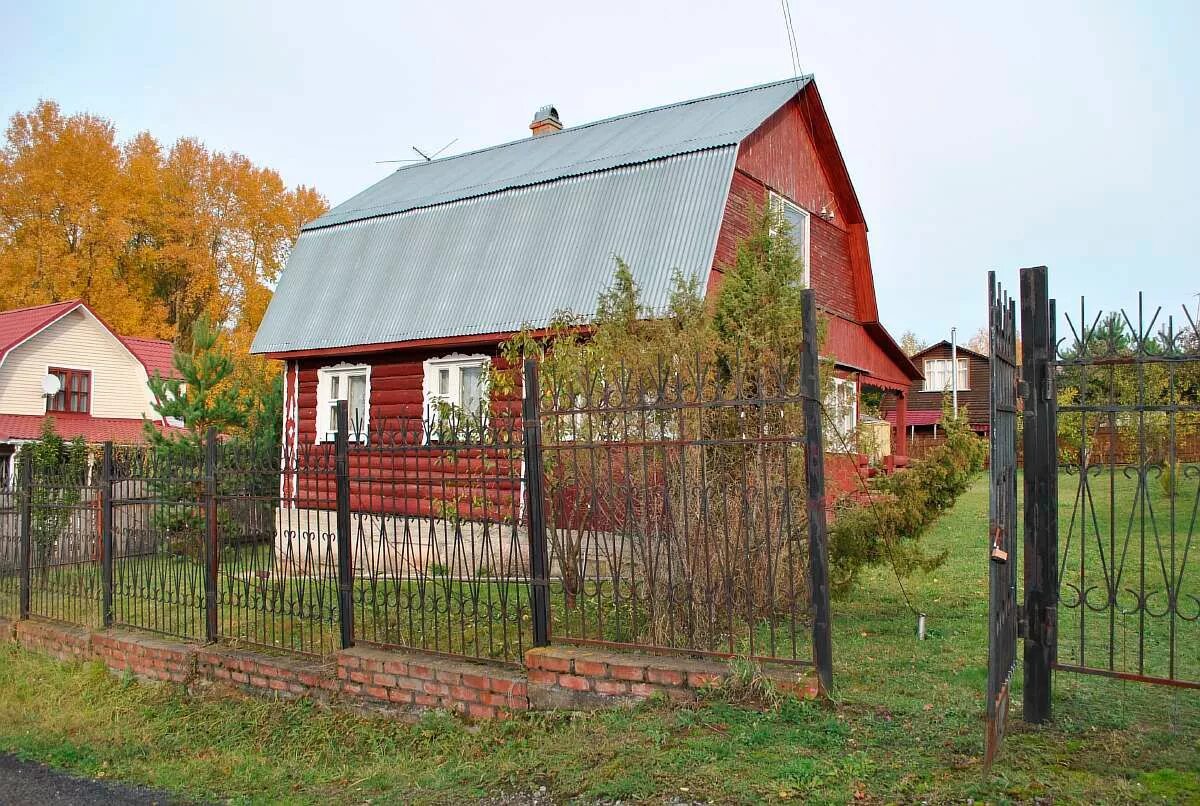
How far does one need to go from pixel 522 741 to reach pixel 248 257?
32650 millimetres

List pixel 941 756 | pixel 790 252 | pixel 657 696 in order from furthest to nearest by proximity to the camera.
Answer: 1. pixel 790 252
2. pixel 657 696
3. pixel 941 756

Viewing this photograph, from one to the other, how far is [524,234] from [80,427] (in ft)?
71.2

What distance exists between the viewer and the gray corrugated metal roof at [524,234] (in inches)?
454

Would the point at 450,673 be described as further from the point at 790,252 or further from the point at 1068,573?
the point at 1068,573

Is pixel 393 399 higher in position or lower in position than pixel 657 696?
higher

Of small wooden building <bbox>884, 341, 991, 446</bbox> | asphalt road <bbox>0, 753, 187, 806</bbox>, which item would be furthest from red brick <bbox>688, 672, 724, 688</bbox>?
small wooden building <bbox>884, 341, 991, 446</bbox>

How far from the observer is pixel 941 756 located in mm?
4027

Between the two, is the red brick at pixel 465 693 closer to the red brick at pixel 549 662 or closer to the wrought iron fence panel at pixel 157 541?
the red brick at pixel 549 662

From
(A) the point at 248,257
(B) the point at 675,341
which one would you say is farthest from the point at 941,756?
(A) the point at 248,257

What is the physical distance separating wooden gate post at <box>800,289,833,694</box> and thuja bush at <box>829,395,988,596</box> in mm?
2000

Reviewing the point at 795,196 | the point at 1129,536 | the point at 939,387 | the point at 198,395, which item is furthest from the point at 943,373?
the point at 1129,536

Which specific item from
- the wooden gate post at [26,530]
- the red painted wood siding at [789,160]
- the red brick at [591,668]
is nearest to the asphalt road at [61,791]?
the red brick at [591,668]

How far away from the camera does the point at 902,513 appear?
6.61 metres

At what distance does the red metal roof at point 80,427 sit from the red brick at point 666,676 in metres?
23.6
